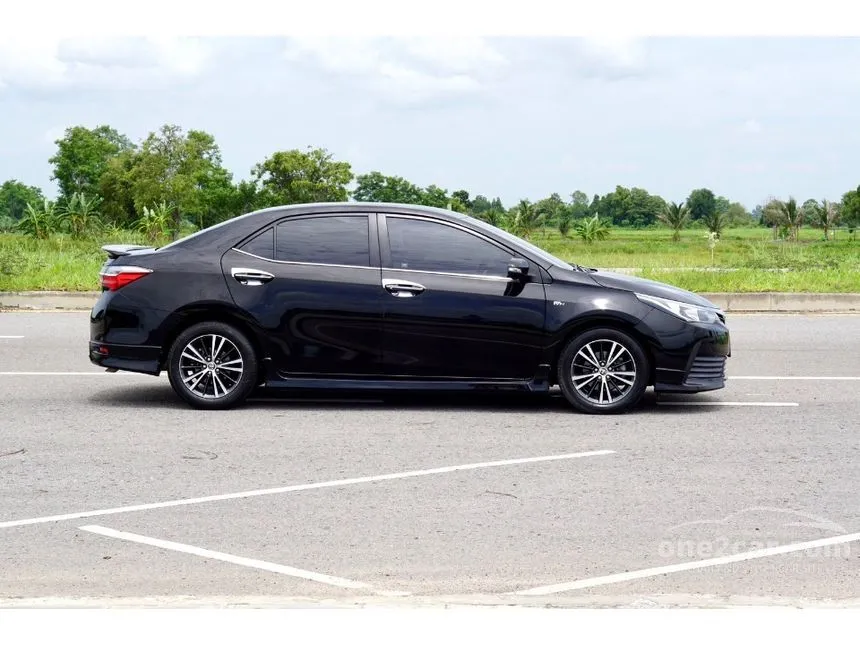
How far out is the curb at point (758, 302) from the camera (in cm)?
1864

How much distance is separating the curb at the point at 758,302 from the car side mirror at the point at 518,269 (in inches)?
398

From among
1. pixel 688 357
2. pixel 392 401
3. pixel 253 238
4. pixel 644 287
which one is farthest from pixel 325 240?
pixel 688 357

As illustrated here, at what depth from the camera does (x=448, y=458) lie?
7645mm

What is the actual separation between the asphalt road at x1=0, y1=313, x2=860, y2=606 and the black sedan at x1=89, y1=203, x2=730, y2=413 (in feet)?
1.01

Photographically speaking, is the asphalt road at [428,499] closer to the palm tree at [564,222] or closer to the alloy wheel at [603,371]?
the alloy wheel at [603,371]

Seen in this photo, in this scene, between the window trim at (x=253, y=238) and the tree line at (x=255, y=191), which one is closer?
the window trim at (x=253, y=238)

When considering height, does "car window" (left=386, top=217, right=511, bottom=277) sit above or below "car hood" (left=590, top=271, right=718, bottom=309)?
above

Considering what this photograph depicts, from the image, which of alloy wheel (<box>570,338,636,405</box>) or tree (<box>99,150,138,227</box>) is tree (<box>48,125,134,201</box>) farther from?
alloy wheel (<box>570,338,636,405</box>)

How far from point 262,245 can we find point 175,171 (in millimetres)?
105307

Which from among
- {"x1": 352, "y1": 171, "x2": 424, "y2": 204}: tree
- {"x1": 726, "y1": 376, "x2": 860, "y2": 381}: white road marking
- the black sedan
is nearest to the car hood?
the black sedan

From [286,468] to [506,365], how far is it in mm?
2378

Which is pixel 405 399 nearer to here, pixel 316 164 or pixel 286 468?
pixel 286 468

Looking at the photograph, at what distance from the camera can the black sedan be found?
9.10m

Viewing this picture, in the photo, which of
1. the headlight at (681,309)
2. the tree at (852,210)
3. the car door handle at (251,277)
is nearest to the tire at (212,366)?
the car door handle at (251,277)
